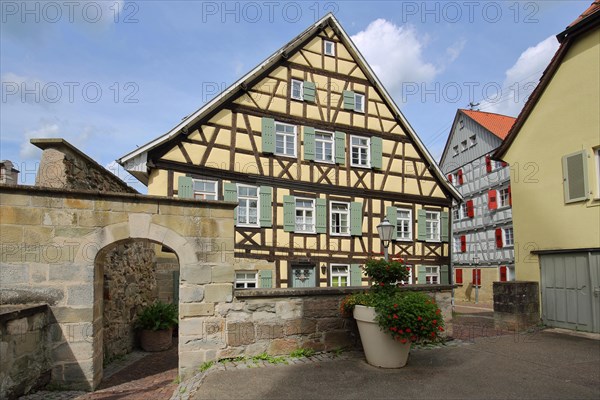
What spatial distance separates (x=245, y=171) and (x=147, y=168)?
2.77 metres

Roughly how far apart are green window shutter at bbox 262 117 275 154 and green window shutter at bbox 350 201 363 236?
331 cm

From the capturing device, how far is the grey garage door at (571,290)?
8.45 metres

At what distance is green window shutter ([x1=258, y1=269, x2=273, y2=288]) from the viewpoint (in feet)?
40.0

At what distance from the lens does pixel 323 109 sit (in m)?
14.1

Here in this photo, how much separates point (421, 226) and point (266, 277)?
6.28 meters

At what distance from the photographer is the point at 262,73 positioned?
1303cm

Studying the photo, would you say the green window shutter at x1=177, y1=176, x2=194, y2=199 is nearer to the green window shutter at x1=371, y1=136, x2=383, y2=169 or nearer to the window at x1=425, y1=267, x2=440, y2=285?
the green window shutter at x1=371, y1=136, x2=383, y2=169

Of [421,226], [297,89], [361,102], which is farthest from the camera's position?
[421,226]

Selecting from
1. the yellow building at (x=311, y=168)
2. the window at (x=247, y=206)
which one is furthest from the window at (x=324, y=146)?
the window at (x=247, y=206)

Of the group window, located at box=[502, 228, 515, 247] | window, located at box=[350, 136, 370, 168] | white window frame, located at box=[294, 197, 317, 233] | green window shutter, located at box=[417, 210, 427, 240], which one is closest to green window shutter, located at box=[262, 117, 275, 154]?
white window frame, located at box=[294, 197, 317, 233]

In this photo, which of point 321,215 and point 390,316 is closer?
point 390,316

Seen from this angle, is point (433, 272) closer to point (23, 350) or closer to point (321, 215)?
point (321, 215)

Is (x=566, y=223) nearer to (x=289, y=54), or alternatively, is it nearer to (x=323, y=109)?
(x=323, y=109)

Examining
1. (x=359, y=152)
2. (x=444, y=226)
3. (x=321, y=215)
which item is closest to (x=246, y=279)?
(x=321, y=215)
